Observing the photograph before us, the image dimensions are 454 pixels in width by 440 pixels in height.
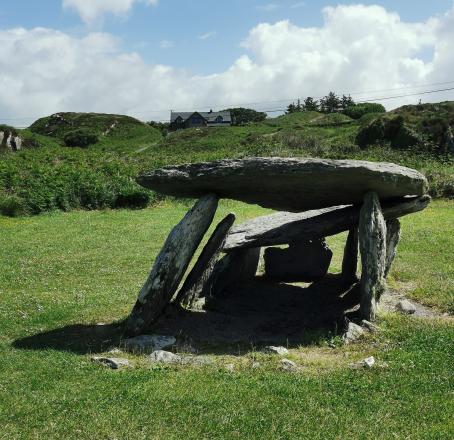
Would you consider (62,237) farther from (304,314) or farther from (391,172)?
(391,172)

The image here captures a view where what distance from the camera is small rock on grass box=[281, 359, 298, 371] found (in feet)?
30.5

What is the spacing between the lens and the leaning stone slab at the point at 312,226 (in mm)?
13070

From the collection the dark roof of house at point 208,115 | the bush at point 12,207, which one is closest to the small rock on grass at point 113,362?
the bush at point 12,207

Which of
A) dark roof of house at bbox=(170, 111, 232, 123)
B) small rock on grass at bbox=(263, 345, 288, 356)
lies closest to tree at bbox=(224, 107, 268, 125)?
dark roof of house at bbox=(170, 111, 232, 123)

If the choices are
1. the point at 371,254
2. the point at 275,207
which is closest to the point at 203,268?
the point at 275,207

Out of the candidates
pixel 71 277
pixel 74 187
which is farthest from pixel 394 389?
pixel 74 187

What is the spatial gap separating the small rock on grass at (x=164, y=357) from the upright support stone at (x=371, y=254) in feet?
12.7

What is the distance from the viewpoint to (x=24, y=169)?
38562 mm

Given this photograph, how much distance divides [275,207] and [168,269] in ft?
Result: 11.4

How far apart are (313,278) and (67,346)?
285 inches

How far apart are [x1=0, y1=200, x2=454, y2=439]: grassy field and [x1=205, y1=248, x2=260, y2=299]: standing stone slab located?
198cm

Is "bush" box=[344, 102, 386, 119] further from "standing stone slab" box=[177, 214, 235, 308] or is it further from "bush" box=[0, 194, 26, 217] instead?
"standing stone slab" box=[177, 214, 235, 308]

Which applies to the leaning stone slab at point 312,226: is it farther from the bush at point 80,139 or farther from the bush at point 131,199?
the bush at point 80,139

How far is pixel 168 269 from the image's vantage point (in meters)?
11.5
